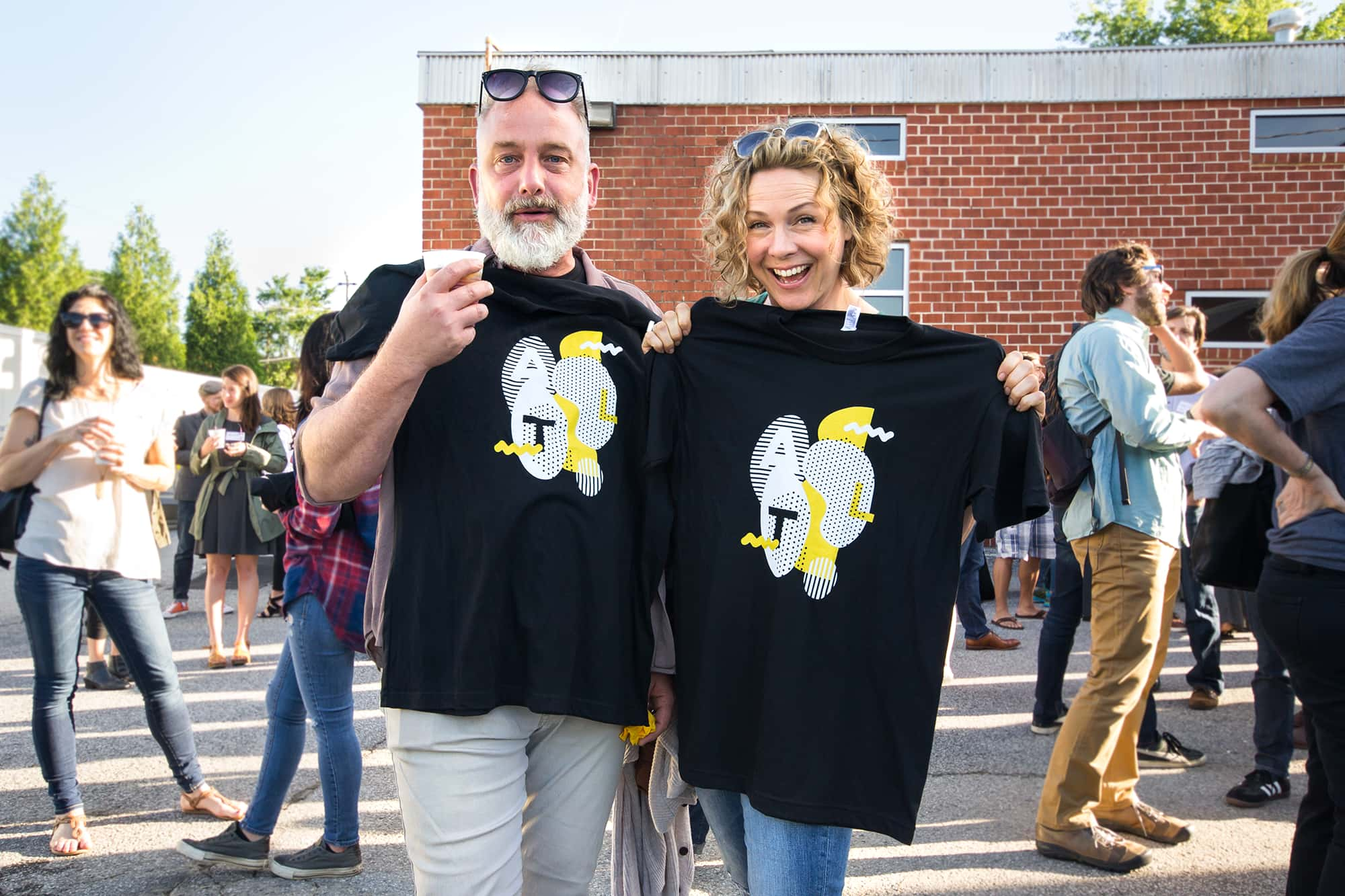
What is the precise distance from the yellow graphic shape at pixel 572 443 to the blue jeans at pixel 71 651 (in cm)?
288

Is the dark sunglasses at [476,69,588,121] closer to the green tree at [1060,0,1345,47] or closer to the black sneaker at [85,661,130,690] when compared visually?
the black sneaker at [85,661,130,690]

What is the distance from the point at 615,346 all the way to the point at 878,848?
290 cm

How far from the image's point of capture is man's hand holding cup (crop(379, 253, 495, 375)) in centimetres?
187

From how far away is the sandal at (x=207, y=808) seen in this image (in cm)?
441

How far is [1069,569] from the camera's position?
5.40 m

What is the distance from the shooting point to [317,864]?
387cm

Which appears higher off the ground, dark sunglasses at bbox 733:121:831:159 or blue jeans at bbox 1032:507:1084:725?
dark sunglasses at bbox 733:121:831:159

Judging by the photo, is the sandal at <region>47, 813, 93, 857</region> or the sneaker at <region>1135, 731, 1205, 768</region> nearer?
the sandal at <region>47, 813, 93, 857</region>

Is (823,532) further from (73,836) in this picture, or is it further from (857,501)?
(73,836)

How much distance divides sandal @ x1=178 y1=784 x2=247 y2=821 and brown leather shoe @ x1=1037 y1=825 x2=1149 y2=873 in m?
3.38

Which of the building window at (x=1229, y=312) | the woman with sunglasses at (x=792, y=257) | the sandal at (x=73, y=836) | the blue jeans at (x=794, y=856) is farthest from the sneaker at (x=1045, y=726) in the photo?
the building window at (x=1229, y=312)

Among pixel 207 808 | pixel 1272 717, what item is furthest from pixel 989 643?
pixel 207 808

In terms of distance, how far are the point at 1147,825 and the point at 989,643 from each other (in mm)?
3869

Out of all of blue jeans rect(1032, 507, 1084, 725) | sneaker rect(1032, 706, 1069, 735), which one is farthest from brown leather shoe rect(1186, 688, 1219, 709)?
blue jeans rect(1032, 507, 1084, 725)
